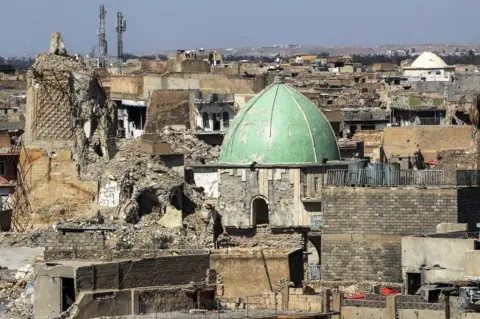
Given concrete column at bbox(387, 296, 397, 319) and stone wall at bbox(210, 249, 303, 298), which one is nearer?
concrete column at bbox(387, 296, 397, 319)

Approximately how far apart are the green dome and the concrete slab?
355cm

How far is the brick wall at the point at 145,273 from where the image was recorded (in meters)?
23.5

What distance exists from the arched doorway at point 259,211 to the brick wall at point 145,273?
6402 mm

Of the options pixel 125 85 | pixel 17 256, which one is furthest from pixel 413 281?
pixel 125 85

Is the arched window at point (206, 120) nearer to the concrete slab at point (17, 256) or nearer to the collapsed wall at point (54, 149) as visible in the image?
the collapsed wall at point (54, 149)

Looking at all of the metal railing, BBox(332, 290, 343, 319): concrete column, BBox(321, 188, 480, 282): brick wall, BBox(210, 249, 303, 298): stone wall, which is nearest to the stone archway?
the metal railing

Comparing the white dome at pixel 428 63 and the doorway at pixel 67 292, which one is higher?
the white dome at pixel 428 63

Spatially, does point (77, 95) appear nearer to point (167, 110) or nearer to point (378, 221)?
point (167, 110)

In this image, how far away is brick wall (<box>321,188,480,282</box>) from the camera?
86.7 feet

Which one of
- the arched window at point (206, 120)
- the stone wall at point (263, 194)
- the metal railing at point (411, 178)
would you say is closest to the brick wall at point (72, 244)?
the metal railing at point (411, 178)

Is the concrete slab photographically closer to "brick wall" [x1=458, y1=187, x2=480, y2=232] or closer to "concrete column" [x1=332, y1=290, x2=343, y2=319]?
"brick wall" [x1=458, y1=187, x2=480, y2=232]

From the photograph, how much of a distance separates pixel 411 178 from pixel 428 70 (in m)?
64.8

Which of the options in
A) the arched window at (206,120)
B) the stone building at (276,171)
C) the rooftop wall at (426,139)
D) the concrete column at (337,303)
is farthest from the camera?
the arched window at (206,120)

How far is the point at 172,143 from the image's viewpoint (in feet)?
157
